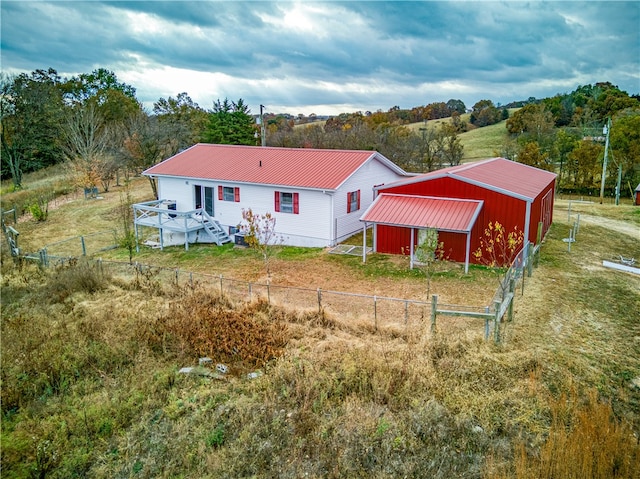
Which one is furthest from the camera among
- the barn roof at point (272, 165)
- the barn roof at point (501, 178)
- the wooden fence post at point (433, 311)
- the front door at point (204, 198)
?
the front door at point (204, 198)

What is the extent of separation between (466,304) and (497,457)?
20.8ft

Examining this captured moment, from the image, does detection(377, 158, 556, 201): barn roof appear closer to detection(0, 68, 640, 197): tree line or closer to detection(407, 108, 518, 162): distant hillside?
detection(0, 68, 640, 197): tree line

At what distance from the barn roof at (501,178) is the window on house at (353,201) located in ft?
6.66

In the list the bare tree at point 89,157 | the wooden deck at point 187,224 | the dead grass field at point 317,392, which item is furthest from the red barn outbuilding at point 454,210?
the bare tree at point 89,157

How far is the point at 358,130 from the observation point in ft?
146

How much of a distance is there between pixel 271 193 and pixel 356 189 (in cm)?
392

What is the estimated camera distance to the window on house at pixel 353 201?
2122cm

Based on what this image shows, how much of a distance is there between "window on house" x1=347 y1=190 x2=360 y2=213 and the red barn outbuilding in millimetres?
1820

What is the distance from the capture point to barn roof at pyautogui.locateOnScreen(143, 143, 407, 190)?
2066cm

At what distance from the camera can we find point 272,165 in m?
22.5

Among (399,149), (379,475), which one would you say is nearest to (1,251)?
(379,475)

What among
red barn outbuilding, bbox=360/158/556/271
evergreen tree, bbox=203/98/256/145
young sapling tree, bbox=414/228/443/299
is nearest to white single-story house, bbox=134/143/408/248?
red barn outbuilding, bbox=360/158/556/271

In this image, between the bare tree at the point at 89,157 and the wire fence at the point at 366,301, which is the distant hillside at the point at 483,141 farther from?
the wire fence at the point at 366,301

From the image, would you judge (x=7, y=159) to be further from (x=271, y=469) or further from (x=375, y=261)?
(x=271, y=469)
